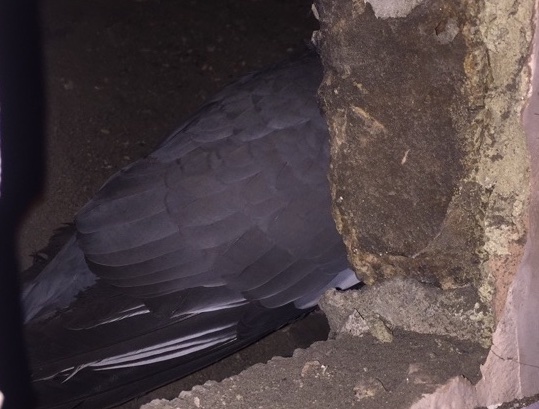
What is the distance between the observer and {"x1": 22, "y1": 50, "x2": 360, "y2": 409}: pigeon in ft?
7.46

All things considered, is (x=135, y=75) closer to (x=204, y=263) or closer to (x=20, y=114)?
(x=20, y=114)

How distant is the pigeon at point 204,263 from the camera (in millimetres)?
2273

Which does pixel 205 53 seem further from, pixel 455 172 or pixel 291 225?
pixel 455 172

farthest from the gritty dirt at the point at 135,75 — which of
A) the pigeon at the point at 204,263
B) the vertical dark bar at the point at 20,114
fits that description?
A: the pigeon at the point at 204,263

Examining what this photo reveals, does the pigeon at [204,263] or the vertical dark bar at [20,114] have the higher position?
the vertical dark bar at [20,114]

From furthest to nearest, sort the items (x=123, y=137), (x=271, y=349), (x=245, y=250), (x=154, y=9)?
(x=154, y=9) < (x=123, y=137) < (x=271, y=349) < (x=245, y=250)

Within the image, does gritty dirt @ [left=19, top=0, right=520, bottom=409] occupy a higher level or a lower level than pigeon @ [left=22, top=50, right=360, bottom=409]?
higher

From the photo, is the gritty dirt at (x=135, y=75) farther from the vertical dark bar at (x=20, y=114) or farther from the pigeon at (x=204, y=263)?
the pigeon at (x=204, y=263)

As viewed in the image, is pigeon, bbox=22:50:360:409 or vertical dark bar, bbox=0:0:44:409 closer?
pigeon, bbox=22:50:360:409

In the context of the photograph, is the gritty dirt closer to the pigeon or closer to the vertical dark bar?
the vertical dark bar

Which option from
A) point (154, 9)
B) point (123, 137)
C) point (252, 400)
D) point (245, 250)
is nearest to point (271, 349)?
point (245, 250)

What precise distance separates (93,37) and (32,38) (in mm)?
389

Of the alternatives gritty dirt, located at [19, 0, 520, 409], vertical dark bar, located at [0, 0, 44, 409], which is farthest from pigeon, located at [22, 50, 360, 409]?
vertical dark bar, located at [0, 0, 44, 409]

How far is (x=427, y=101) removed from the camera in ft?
4.96
